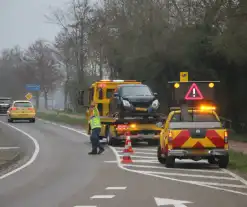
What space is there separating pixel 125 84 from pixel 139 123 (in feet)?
7.64

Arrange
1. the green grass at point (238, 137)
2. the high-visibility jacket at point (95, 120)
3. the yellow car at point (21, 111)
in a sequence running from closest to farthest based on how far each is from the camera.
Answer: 1. the high-visibility jacket at point (95, 120)
2. the green grass at point (238, 137)
3. the yellow car at point (21, 111)

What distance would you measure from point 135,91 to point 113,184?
42.4ft

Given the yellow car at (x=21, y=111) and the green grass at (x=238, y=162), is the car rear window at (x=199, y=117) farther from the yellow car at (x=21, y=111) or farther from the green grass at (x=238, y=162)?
the yellow car at (x=21, y=111)

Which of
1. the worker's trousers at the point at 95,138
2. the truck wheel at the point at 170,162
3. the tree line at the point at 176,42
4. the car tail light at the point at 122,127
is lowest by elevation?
the truck wheel at the point at 170,162

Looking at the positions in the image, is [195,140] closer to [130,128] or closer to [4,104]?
[130,128]

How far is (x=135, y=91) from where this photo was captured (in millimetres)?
26031

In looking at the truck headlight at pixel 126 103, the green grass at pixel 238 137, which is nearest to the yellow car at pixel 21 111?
the green grass at pixel 238 137

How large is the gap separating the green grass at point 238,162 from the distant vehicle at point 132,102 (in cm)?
524

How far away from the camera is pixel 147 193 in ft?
38.9

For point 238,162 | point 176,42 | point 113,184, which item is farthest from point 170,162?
point 176,42

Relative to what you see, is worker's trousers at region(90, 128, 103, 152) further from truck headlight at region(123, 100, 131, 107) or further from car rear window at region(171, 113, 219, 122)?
car rear window at region(171, 113, 219, 122)

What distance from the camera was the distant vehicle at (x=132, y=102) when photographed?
82.4ft

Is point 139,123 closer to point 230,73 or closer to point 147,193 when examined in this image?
point 230,73

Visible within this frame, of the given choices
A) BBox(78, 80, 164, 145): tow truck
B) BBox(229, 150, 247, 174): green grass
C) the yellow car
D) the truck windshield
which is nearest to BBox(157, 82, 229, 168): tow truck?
BBox(229, 150, 247, 174): green grass
